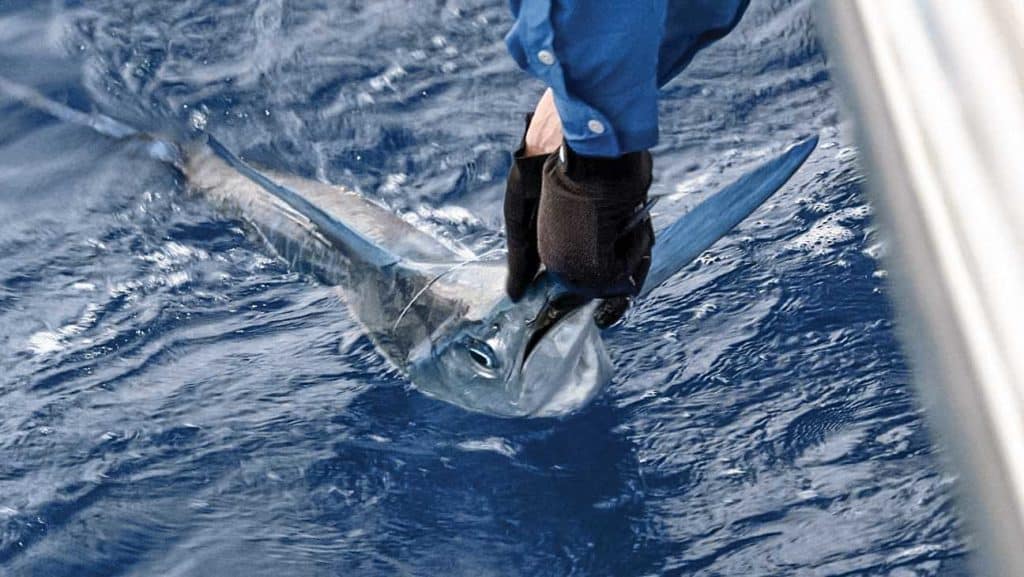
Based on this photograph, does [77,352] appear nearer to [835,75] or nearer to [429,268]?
[429,268]

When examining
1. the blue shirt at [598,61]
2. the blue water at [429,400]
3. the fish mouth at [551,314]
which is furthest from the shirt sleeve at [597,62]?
the blue water at [429,400]

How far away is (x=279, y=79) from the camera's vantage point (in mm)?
3857

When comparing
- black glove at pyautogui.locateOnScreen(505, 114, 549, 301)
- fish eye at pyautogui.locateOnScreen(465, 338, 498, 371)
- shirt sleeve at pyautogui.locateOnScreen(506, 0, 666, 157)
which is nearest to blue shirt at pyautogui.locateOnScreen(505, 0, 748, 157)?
shirt sleeve at pyautogui.locateOnScreen(506, 0, 666, 157)

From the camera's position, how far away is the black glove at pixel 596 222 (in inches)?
72.5

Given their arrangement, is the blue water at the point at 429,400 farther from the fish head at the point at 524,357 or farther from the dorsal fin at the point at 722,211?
the dorsal fin at the point at 722,211

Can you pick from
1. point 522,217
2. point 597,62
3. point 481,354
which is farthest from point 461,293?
point 597,62

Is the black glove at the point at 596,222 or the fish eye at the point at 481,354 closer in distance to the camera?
the black glove at the point at 596,222

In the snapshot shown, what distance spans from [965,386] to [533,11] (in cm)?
73

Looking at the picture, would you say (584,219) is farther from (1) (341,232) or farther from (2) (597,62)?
(1) (341,232)

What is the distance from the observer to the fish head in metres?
2.12

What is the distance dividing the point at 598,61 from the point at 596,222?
30 centimetres

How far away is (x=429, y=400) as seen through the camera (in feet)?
8.32

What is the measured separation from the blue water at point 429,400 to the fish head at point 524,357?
153 mm

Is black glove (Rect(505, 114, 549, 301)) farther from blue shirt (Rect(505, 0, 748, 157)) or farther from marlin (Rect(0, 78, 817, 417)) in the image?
blue shirt (Rect(505, 0, 748, 157))
